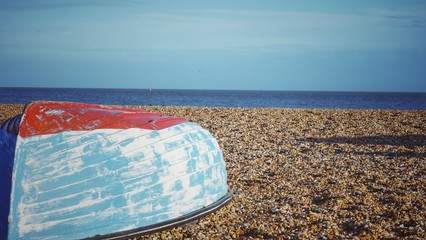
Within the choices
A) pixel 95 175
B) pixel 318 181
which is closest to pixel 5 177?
pixel 95 175

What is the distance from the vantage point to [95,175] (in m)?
4.07

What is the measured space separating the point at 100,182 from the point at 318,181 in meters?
4.68

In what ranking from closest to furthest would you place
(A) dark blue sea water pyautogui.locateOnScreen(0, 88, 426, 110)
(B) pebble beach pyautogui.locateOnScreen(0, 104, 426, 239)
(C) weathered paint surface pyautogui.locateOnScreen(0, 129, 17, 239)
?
(C) weathered paint surface pyautogui.locateOnScreen(0, 129, 17, 239) → (B) pebble beach pyautogui.locateOnScreen(0, 104, 426, 239) → (A) dark blue sea water pyautogui.locateOnScreen(0, 88, 426, 110)

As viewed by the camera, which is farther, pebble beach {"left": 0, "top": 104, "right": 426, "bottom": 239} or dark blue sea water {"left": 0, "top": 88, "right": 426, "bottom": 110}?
dark blue sea water {"left": 0, "top": 88, "right": 426, "bottom": 110}

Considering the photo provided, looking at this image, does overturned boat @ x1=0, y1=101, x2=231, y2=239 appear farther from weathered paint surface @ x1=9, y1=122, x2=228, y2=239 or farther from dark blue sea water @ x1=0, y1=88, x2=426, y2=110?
dark blue sea water @ x1=0, y1=88, x2=426, y2=110

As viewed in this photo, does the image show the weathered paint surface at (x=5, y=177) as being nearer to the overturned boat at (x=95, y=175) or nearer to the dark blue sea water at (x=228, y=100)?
the overturned boat at (x=95, y=175)

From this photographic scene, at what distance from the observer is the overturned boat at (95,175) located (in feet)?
12.8

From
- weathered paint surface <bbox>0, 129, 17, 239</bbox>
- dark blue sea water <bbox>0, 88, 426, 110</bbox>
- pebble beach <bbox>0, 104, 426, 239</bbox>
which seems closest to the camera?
weathered paint surface <bbox>0, 129, 17, 239</bbox>

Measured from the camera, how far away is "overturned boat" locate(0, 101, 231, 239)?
12.8 ft

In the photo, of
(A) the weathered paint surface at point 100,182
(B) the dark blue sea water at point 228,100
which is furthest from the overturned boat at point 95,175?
(B) the dark blue sea water at point 228,100

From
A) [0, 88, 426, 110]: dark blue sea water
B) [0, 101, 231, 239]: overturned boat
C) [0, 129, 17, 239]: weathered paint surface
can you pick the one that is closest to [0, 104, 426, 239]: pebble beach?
[0, 101, 231, 239]: overturned boat

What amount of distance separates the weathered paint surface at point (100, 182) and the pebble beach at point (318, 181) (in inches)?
23.6

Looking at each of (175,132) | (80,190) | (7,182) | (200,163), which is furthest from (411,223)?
(7,182)

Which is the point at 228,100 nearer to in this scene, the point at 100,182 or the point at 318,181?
the point at 318,181
